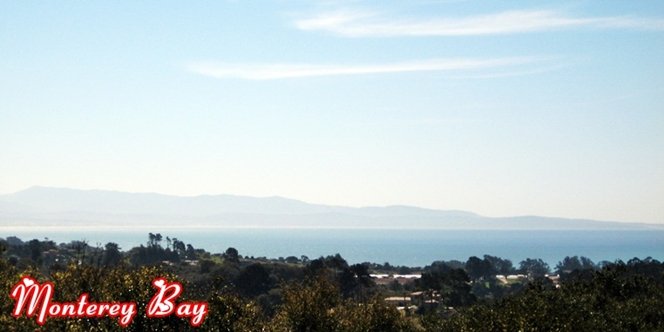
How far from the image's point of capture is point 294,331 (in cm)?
7638

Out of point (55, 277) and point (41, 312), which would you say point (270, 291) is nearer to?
point (55, 277)

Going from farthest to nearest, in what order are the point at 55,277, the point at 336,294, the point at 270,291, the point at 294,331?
the point at 270,291 < the point at 336,294 < the point at 294,331 < the point at 55,277

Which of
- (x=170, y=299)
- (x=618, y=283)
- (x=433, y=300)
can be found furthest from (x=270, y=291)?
(x=170, y=299)

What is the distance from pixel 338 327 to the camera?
7656 cm

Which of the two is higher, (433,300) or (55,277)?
(55,277)

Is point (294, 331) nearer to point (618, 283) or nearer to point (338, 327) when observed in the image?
point (338, 327)

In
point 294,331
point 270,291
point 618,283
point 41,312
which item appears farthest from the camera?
point 270,291

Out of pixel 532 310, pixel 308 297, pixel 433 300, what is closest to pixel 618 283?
pixel 532 310

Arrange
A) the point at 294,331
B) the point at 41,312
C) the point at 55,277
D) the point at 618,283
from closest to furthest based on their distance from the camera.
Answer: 1. the point at 41,312
2. the point at 55,277
3. the point at 294,331
4. the point at 618,283

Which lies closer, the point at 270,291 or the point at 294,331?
the point at 294,331

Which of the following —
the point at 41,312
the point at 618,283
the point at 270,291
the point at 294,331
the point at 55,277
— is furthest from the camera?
the point at 270,291

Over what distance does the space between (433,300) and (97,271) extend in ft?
448

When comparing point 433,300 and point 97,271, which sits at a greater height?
point 97,271

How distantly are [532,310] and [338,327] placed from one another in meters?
20.6
